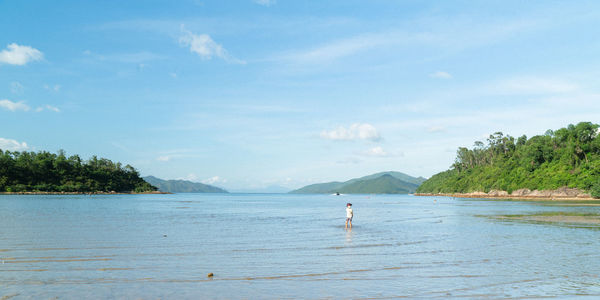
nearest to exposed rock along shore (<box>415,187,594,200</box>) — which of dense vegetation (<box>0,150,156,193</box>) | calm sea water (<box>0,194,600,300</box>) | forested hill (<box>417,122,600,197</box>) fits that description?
forested hill (<box>417,122,600,197</box>)

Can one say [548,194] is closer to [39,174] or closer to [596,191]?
[596,191]

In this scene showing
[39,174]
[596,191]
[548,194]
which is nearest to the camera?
[596,191]

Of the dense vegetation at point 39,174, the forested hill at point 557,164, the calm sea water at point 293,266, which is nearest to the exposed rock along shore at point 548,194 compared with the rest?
Result: the forested hill at point 557,164

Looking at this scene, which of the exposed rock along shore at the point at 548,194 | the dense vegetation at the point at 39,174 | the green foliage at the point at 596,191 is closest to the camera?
the green foliage at the point at 596,191

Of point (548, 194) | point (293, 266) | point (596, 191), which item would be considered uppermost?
point (596, 191)

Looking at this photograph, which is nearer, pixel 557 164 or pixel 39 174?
pixel 557 164

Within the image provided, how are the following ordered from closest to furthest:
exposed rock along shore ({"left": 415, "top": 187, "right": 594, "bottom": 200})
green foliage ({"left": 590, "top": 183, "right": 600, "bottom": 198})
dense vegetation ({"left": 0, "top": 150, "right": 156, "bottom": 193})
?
green foliage ({"left": 590, "top": 183, "right": 600, "bottom": 198}) → exposed rock along shore ({"left": 415, "top": 187, "right": 594, "bottom": 200}) → dense vegetation ({"left": 0, "top": 150, "right": 156, "bottom": 193})

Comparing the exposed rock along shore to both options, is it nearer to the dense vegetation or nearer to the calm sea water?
the calm sea water

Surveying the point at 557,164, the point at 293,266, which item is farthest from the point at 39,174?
the point at 557,164

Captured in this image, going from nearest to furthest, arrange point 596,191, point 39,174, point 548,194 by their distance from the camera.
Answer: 1. point 596,191
2. point 548,194
3. point 39,174

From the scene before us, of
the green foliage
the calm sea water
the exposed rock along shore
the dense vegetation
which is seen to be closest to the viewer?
the calm sea water

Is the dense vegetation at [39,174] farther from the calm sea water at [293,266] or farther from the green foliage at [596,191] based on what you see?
the green foliage at [596,191]

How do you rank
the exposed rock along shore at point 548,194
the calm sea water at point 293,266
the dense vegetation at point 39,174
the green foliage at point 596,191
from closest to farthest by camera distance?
the calm sea water at point 293,266, the green foliage at point 596,191, the exposed rock along shore at point 548,194, the dense vegetation at point 39,174

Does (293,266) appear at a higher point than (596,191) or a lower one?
lower
